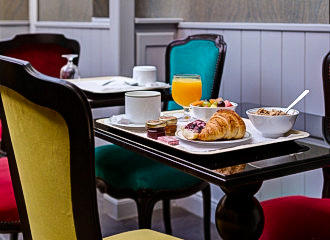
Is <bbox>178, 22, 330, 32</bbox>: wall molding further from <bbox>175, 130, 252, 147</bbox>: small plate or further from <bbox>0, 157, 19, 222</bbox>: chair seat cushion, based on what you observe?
<bbox>0, 157, 19, 222</bbox>: chair seat cushion

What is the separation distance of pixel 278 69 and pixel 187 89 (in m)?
1.03

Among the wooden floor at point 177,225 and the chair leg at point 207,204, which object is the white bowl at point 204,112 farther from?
the wooden floor at point 177,225

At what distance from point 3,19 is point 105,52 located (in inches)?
58.9

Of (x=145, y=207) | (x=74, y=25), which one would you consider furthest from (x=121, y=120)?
(x=74, y=25)

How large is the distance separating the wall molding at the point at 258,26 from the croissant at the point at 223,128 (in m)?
1.22

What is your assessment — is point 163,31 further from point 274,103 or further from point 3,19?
point 3,19

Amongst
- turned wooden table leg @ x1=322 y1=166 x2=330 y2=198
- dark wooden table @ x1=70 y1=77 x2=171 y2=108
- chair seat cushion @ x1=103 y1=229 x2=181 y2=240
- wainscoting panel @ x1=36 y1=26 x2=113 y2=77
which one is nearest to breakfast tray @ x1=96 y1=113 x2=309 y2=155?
chair seat cushion @ x1=103 y1=229 x2=181 y2=240

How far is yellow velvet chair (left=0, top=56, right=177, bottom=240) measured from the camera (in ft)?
2.97

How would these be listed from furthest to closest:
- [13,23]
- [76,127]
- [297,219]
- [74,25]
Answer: [13,23] < [74,25] < [297,219] < [76,127]

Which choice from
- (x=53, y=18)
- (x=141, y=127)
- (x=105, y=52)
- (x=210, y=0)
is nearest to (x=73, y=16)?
(x=53, y=18)

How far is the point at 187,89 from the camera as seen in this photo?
1714 millimetres

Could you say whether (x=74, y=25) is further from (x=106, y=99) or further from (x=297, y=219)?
(x=297, y=219)

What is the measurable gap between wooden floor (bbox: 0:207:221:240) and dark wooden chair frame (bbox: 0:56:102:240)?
1.87 meters

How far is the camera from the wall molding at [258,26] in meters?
2.39
